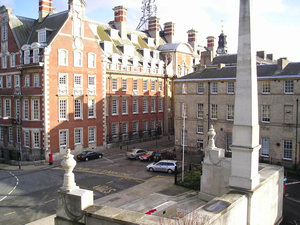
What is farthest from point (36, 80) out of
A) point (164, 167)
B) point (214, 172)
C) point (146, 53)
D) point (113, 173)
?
point (214, 172)

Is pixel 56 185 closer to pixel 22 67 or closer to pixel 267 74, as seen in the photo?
pixel 22 67

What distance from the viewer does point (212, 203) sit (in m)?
10.9

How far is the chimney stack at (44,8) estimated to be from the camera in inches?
1766

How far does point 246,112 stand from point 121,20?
151 ft

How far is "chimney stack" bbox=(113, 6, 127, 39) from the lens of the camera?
5469 cm

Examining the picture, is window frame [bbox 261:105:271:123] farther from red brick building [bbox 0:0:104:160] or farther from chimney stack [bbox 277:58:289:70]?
red brick building [bbox 0:0:104:160]

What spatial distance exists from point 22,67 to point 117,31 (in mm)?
19863

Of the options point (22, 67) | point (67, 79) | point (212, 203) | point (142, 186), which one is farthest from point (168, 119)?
point (212, 203)

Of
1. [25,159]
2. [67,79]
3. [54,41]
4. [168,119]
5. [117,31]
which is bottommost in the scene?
[25,159]

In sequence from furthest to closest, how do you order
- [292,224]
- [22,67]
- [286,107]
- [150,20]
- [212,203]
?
[150,20], [22,67], [286,107], [292,224], [212,203]

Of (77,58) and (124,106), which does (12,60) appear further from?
(124,106)

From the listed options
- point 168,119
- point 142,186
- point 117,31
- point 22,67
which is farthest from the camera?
point 168,119

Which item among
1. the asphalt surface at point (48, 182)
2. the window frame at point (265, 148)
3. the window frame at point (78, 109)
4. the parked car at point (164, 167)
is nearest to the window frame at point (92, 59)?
the window frame at point (78, 109)

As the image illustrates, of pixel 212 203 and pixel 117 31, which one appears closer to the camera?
pixel 212 203
